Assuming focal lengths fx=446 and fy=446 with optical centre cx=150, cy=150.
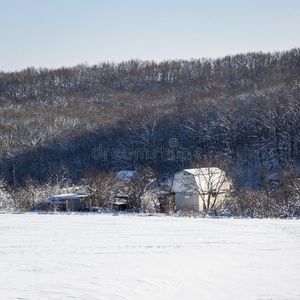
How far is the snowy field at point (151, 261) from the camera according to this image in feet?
20.7

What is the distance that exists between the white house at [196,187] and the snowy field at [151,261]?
12109mm

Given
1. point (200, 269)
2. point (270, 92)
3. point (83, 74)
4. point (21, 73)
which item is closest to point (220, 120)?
point (270, 92)

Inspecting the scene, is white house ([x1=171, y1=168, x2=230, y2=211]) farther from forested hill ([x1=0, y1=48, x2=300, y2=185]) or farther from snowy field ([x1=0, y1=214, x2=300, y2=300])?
snowy field ([x1=0, y1=214, x2=300, y2=300])

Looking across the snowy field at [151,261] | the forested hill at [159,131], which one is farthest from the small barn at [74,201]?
the forested hill at [159,131]

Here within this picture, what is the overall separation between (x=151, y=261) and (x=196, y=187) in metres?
16.5

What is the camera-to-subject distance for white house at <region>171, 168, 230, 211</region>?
24016 millimetres

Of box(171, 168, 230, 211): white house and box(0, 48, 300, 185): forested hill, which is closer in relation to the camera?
box(171, 168, 230, 211): white house

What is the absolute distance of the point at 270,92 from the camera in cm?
5325

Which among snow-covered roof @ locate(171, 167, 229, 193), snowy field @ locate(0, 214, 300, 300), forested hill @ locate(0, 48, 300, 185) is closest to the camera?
snowy field @ locate(0, 214, 300, 300)

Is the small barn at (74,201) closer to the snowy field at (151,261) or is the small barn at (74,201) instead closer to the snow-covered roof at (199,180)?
the snow-covered roof at (199,180)

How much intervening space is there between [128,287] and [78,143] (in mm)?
47496

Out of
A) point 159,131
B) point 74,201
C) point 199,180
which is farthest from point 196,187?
point 159,131

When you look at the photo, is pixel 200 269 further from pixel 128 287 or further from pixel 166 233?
pixel 166 233

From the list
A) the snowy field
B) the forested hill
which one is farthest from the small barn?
the forested hill
